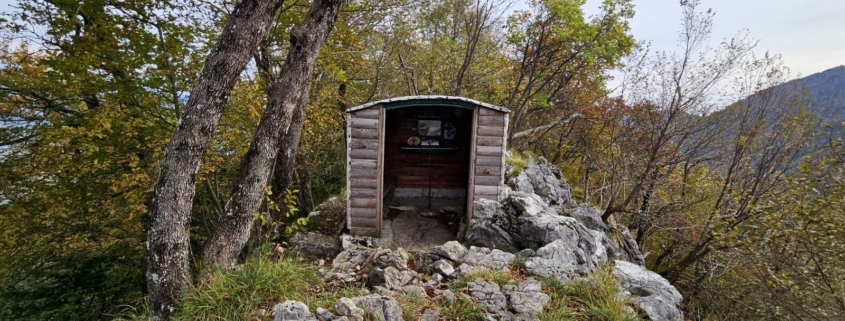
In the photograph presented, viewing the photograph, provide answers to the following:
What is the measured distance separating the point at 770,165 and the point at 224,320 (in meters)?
13.1

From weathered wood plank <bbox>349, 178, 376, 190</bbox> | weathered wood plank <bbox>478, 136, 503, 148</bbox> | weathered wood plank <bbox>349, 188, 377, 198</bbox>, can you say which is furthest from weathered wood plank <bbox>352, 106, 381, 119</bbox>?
weathered wood plank <bbox>478, 136, 503, 148</bbox>

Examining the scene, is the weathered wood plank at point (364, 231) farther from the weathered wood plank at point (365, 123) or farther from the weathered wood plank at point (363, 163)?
the weathered wood plank at point (365, 123)

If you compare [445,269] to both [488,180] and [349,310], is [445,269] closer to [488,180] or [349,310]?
[349,310]

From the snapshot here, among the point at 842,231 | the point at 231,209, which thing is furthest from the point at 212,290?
the point at 842,231

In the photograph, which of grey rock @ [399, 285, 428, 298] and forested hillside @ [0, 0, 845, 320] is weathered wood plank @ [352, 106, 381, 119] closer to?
forested hillside @ [0, 0, 845, 320]

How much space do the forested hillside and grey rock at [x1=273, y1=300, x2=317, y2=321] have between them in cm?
127

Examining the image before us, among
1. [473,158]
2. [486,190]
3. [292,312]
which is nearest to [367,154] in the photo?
[473,158]

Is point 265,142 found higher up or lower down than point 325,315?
higher up

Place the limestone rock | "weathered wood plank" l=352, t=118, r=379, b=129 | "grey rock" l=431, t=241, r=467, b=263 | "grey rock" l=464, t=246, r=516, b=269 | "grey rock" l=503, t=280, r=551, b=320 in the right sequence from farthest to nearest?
1. "weathered wood plank" l=352, t=118, r=379, b=129
2. "grey rock" l=431, t=241, r=467, b=263
3. "grey rock" l=464, t=246, r=516, b=269
4. "grey rock" l=503, t=280, r=551, b=320
5. the limestone rock

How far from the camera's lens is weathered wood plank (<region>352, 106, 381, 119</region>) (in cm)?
646

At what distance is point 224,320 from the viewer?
316 cm

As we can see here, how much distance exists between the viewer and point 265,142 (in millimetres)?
4113

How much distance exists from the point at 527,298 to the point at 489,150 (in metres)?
3.45

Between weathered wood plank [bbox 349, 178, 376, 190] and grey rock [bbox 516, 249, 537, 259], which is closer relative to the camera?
grey rock [bbox 516, 249, 537, 259]
